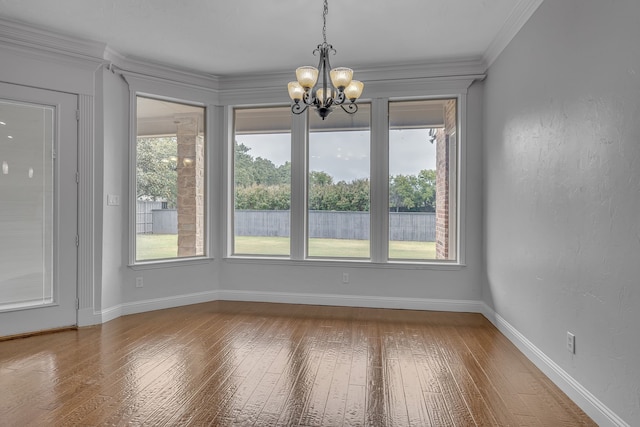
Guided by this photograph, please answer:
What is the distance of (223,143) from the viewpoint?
488cm

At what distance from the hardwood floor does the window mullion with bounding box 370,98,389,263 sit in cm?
94

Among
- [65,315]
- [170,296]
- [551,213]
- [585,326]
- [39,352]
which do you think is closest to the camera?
[585,326]

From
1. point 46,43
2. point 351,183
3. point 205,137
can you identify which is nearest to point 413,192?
point 351,183

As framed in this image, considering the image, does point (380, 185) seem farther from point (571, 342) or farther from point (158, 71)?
point (158, 71)

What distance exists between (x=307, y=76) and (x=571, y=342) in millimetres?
2556

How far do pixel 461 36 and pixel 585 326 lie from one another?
280cm

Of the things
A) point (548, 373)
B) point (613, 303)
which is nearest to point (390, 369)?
point (548, 373)

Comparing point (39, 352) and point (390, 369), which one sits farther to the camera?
point (39, 352)

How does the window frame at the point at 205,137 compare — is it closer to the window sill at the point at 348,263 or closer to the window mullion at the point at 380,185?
the window sill at the point at 348,263

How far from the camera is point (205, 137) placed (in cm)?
484

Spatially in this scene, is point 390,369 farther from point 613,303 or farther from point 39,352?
point 39,352

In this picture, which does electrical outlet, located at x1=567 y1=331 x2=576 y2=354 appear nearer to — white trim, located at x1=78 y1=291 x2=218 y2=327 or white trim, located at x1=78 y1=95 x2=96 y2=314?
white trim, located at x1=78 y1=291 x2=218 y2=327

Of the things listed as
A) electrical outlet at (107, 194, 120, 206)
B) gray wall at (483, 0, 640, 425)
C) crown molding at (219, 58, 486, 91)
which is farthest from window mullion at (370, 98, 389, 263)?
electrical outlet at (107, 194, 120, 206)

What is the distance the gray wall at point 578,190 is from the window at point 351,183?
1.00m
